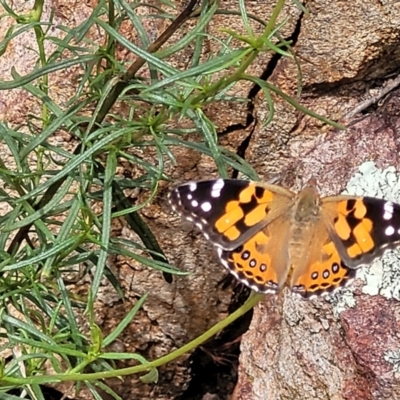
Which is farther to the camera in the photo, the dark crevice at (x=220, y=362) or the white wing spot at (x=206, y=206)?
the dark crevice at (x=220, y=362)

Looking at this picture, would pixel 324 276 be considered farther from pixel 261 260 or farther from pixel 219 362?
pixel 219 362

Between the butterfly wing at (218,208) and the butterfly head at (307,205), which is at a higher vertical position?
the butterfly wing at (218,208)

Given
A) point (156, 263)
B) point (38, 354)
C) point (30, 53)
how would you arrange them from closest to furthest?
point (38, 354)
point (156, 263)
point (30, 53)

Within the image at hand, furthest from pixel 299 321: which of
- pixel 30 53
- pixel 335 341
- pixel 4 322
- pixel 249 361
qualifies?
pixel 30 53

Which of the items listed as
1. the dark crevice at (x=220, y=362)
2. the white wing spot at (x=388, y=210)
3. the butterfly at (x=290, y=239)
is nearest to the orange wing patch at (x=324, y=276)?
the butterfly at (x=290, y=239)

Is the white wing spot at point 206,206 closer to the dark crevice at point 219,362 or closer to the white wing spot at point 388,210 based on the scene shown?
the white wing spot at point 388,210

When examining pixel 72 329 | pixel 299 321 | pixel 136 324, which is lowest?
pixel 136 324

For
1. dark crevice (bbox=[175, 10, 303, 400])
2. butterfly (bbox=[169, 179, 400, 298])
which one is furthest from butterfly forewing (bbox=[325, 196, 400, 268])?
dark crevice (bbox=[175, 10, 303, 400])

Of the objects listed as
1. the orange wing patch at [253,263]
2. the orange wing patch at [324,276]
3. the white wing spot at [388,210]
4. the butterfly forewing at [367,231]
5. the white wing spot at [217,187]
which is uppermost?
the white wing spot at [217,187]

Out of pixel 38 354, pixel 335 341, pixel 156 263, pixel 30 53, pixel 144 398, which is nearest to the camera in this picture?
pixel 38 354

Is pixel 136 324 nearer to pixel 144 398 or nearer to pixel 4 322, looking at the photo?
pixel 144 398
